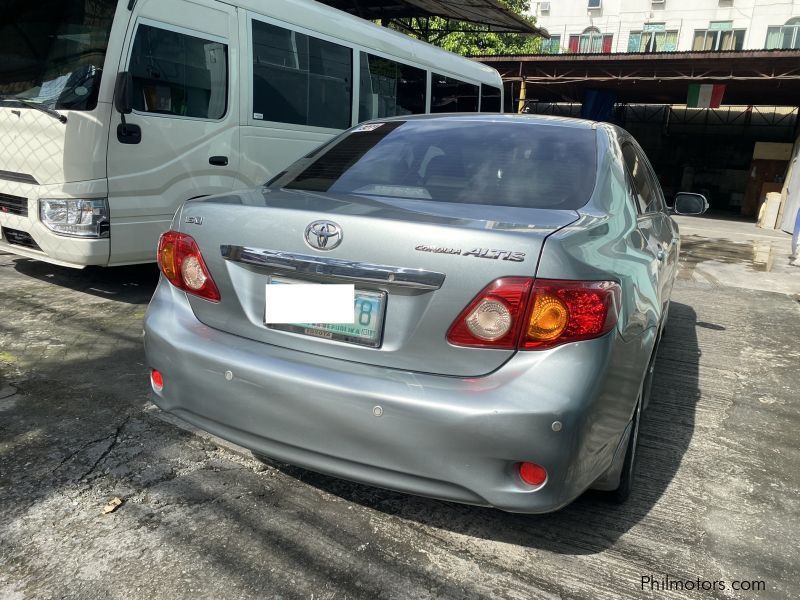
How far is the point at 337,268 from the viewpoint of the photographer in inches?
76.0

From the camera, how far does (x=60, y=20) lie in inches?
176

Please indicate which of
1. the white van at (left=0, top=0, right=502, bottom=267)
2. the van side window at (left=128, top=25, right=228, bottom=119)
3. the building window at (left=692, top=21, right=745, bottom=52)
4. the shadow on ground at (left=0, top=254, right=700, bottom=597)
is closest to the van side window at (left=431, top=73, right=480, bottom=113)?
the white van at (left=0, top=0, right=502, bottom=267)

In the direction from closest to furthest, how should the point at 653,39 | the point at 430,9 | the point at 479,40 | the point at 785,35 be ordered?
1. the point at 430,9
2. the point at 479,40
3. the point at 785,35
4. the point at 653,39

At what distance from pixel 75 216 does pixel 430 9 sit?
34.8 feet

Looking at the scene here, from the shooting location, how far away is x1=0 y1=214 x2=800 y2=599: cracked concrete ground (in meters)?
1.96

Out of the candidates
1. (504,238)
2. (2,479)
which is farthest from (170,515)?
(504,238)

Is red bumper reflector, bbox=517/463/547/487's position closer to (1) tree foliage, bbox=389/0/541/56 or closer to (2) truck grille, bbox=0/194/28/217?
(2) truck grille, bbox=0/194/28/217

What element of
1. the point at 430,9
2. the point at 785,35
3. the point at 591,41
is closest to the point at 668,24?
the point at 591,41

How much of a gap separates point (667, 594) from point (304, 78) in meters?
5.35

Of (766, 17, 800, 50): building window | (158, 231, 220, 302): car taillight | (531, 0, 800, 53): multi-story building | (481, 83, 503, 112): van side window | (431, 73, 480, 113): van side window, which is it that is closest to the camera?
(158, 231, 220, 302): car taillight

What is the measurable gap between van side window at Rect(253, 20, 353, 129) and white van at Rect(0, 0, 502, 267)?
15mm

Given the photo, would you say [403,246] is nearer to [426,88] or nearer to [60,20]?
[60,20]

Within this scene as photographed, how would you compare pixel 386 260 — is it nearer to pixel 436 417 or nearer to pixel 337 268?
pixel 337 268

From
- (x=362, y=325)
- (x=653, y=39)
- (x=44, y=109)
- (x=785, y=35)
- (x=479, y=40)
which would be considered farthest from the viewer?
(x=653, y=39)
